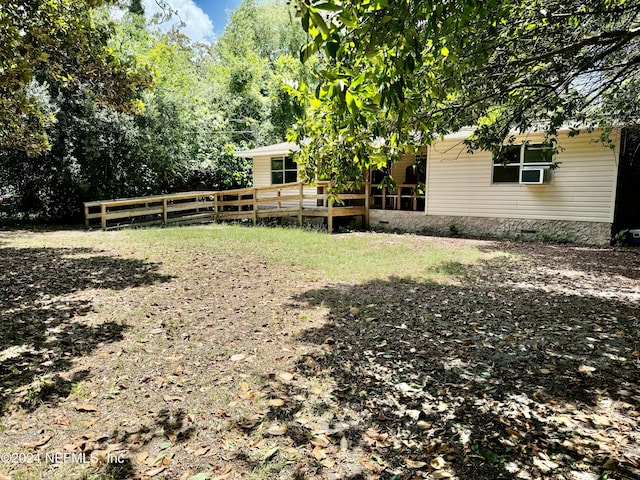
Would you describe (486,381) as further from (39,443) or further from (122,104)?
(122,104)

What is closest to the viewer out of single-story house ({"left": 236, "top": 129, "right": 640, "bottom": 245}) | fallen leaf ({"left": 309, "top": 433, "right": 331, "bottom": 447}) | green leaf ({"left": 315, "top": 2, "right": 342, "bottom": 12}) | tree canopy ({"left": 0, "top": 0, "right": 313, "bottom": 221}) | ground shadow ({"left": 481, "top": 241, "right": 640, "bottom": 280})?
green leaf ({"left": 315, "top": 2, "right": 342, "bottom": 12})

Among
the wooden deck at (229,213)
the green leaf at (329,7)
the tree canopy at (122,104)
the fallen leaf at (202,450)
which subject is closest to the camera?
the green leaf at (329,7)

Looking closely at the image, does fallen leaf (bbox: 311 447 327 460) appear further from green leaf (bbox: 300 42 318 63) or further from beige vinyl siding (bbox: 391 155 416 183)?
beige vinyl siding (bbox: 391 155 416 183)

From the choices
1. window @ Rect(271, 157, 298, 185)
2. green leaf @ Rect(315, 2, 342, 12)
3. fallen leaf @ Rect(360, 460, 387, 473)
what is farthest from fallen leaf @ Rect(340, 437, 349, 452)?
window @ Rect(271, 157, 298, 185)

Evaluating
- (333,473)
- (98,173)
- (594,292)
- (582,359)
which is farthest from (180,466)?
(98,173)

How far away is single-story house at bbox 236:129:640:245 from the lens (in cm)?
1041

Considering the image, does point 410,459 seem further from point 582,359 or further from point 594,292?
point 594,292

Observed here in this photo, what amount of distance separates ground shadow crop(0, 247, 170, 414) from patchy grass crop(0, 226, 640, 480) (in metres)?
0.02

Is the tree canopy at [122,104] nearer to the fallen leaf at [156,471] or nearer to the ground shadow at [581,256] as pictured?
the fallen leaf at [156,471]

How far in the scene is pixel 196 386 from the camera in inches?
131

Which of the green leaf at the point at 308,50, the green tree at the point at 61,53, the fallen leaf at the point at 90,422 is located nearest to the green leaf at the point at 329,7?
the green leaf at the point at 308,50

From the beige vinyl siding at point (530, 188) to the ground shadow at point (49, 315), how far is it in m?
8.72

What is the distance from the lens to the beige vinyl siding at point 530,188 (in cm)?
1042

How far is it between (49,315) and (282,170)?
42.0 ft
